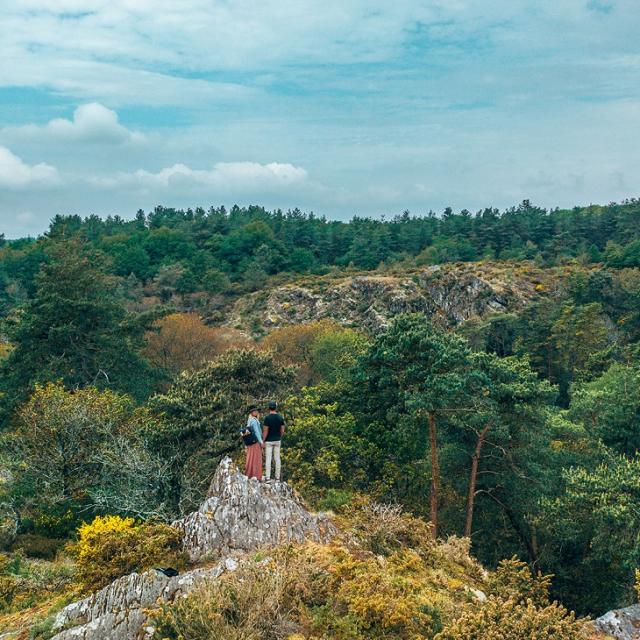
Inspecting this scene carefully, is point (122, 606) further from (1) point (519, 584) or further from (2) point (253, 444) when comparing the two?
(1) point (519, 584)

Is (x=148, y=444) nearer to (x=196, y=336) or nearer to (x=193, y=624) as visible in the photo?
(x=193, y=624)

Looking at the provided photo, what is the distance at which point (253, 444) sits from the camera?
46.9ft

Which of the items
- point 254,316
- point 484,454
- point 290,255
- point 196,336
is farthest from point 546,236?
point 484,454

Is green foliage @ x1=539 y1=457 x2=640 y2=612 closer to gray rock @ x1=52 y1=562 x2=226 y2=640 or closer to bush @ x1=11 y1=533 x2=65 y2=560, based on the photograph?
gray rock @ x1=52 y1=562 x2=226 y2=640

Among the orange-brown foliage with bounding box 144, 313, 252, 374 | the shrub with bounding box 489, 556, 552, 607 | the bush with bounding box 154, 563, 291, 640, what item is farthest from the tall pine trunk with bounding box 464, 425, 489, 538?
the orange-brown foliage with bounding box 144, 313, 252, 374

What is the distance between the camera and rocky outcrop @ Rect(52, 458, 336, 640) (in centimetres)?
941

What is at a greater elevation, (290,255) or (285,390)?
(290,255)

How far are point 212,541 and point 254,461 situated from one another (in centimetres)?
276

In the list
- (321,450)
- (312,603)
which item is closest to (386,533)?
(312,603)

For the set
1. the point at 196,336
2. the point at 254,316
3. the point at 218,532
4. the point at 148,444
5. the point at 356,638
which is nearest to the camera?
the point at 356,638

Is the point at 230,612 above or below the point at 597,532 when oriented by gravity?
above

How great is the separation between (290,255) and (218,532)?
8815 cm

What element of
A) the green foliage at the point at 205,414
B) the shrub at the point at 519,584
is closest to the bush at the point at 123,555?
the shrub at the point at 519,584

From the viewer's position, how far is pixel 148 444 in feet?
68.4
